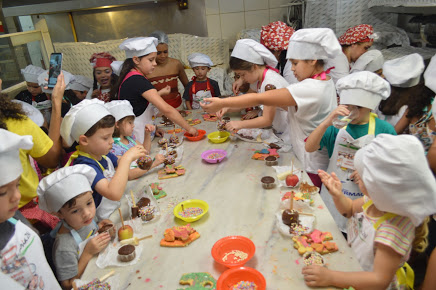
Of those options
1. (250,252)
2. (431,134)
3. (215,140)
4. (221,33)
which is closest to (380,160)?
(250,252)

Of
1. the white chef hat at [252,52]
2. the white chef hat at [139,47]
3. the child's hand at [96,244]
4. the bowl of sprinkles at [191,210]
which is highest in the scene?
the white chef hat at [139,47]

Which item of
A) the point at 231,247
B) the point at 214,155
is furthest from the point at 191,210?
the point at 214,155

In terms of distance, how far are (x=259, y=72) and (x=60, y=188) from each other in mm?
1894

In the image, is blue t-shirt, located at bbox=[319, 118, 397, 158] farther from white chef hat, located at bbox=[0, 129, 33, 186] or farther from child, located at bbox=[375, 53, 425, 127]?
white chef hat, located at bbox=[0, 129, 33, 186]

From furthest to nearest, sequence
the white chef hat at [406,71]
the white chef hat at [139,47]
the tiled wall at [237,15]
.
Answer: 1. the tiled wall at [237,15]
2. the white chef hat at [139,47]
3. the white chef hat at [406,71]

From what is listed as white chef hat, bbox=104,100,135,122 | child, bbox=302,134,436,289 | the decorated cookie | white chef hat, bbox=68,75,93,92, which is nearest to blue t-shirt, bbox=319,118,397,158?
child, bbox=302,134,436,289

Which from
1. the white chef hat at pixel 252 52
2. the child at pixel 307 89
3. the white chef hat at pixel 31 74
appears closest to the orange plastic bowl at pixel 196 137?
the child at pixel 307 89

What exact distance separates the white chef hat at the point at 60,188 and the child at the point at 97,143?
0.74 feet

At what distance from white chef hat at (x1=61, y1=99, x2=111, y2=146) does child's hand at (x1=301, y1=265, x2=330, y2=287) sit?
1427 mm

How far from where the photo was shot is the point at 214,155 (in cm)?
242

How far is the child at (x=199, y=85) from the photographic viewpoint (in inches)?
146

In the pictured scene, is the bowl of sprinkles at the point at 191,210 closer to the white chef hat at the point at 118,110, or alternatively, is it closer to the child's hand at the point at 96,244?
the child's hand at the point at 96,244

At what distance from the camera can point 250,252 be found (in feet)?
4.59

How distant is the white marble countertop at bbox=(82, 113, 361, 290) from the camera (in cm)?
132
